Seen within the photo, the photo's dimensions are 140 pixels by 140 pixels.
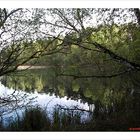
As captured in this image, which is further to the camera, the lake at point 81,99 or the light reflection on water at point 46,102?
the light reflection on water at point 46,102

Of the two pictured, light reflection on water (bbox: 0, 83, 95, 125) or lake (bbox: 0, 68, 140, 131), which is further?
light reflection on water (bbox: 0, 83, 95, 125)

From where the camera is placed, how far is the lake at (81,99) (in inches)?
152

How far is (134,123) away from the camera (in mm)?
3486

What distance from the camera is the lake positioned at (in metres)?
3.87

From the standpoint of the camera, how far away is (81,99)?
5648 mm

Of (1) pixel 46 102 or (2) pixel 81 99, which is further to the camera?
(2) pixel 81 99

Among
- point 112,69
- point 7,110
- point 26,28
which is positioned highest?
point 26,28
